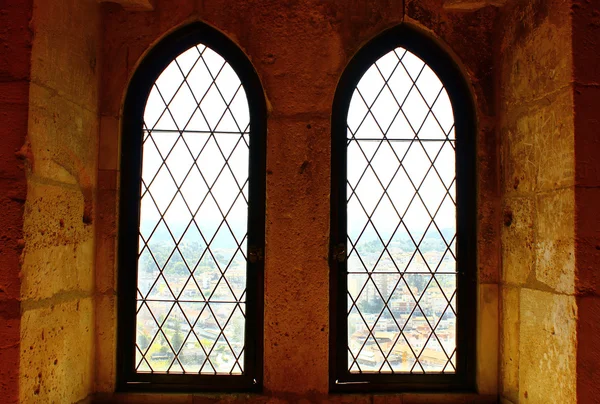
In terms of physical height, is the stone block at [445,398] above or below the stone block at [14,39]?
below

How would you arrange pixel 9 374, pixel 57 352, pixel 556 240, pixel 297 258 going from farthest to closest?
pixel 297 258
pixel 57 352
pixel 556 240
pixel 9 374

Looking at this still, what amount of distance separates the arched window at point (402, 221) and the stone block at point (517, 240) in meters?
0.19

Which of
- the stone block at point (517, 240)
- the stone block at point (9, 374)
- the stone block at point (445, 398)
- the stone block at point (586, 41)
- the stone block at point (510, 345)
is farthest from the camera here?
the stone block at point (445, 398)

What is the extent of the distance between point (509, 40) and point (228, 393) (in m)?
2.56

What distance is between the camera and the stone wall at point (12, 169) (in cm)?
201

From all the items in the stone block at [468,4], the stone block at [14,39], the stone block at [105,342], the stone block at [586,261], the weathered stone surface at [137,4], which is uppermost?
the stone block at [468,4]

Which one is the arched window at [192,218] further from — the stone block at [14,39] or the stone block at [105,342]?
the stone block at [14,39]

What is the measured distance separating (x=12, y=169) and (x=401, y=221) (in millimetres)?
2008

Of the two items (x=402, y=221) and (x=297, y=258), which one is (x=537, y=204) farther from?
(x=297, y=258)

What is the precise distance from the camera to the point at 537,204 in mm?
2373

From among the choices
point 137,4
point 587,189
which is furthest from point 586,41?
point 137,4

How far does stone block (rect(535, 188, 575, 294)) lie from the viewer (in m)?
2.09

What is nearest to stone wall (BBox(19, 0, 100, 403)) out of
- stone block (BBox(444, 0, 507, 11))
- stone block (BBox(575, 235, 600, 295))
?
stone block (BBox(444, 0, 507, 11))

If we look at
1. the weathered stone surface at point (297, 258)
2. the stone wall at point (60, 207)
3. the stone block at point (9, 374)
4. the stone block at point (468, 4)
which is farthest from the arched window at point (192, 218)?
the stone block at point (468, 4)
